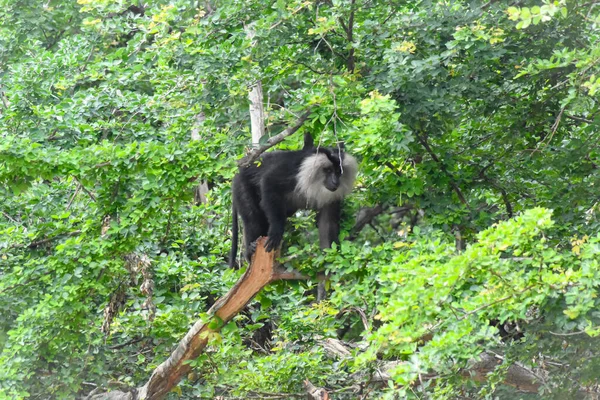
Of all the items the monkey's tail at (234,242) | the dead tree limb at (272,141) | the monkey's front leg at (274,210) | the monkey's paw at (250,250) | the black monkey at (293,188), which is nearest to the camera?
the dead tree limb at (272,141)

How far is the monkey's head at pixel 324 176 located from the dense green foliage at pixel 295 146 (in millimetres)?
199

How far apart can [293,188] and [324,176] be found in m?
0.30

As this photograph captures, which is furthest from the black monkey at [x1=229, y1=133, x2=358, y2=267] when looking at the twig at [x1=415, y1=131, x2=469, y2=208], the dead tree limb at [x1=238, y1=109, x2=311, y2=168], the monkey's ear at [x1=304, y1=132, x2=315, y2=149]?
the twig at [x1=415, y1=131, x2=469, y2=208]

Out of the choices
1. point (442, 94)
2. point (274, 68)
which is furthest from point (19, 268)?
point (442, 94)

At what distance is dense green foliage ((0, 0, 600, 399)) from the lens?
6414mm

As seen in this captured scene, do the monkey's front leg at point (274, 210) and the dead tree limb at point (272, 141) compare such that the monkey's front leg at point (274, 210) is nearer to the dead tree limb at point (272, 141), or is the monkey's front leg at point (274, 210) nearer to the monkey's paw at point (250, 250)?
the monkey's paw at point (250, 250)

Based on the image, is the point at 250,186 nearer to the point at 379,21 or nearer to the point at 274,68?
the point at 274,68

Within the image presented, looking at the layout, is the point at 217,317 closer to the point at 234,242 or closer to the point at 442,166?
the point at 234,242

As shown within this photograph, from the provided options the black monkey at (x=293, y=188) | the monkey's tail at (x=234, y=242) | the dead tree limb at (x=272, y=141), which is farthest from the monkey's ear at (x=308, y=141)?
the monkey's tail at (x=234, y=242)

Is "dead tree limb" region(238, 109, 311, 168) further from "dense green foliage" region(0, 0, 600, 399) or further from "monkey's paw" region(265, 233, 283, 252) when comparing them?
"monkey's paw" region(265, 233, 283, 252)

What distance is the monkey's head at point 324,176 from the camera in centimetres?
739

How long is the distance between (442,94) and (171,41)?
2.27 meters

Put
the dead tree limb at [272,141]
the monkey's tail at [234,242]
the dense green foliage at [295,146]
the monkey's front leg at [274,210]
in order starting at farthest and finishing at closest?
1. the monkey's tail at [234,242]
2. the monkey's front leg at [274,210]
3. the dead tree limb at [272,141]
4. the dense green foliage at [295,146]

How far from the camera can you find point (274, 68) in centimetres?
724
